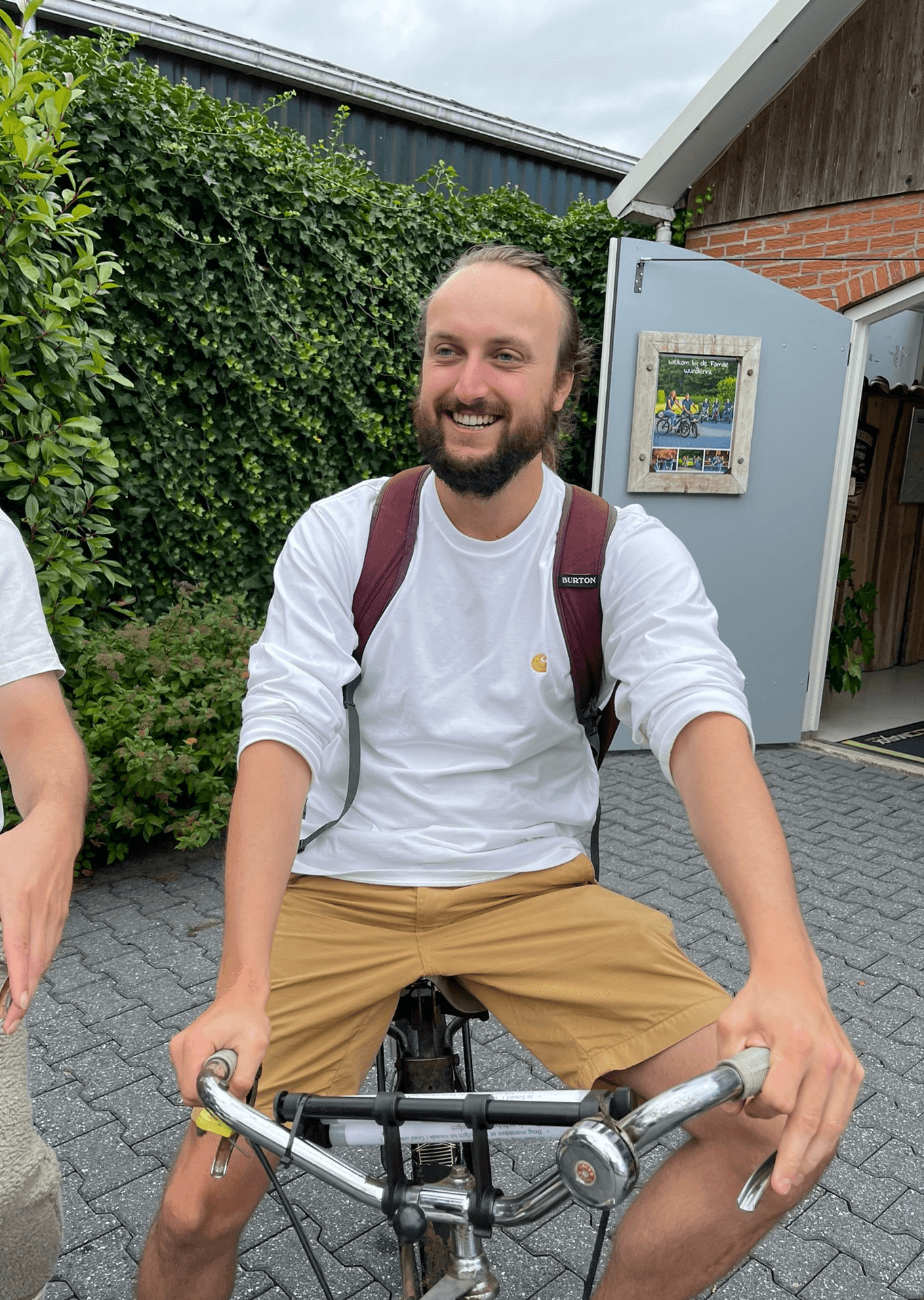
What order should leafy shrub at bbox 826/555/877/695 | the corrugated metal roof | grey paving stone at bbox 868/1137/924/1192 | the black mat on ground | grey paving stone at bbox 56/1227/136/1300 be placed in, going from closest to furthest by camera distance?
grey paving stone at bbox 56/1227/136/1300 < grey paving stone at bbox 868/1137/924/1192 < the black mat on ground < the corrugated metal roof < leafy shrub at bbox 826/555/877/695

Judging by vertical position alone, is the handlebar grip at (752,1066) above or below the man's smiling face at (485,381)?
below

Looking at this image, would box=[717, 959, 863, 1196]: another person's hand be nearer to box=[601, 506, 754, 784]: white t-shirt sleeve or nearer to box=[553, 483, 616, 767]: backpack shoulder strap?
box=[601, 506, 754, 784]: white t-shirt sleeve

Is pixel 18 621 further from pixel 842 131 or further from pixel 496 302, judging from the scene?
pixel 842 131

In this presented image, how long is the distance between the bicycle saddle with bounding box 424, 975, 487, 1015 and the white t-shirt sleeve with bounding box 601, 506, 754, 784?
0.55 metres

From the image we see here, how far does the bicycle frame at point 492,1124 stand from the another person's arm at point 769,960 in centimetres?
7

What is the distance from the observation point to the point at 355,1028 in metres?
1.83

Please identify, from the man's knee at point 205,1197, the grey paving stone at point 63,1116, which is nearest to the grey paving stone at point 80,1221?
the grey paving stone at point 63,1116

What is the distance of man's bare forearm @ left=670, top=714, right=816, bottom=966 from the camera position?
140cm

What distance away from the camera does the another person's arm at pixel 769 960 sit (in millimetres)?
1108

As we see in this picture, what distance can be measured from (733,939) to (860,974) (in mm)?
494

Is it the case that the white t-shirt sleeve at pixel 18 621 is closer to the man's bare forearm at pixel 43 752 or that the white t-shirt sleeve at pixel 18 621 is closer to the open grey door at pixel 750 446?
the man's bare forearm at pixel 43 752

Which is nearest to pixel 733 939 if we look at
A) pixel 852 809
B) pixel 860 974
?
pixel 860 974

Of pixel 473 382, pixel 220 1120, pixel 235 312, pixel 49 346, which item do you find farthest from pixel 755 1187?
pixel 235 312

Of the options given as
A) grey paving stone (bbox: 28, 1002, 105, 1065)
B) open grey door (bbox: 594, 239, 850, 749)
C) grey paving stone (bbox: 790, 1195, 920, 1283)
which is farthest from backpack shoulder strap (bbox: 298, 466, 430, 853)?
open grey door (bbox: 594, 239, 850, 749)
